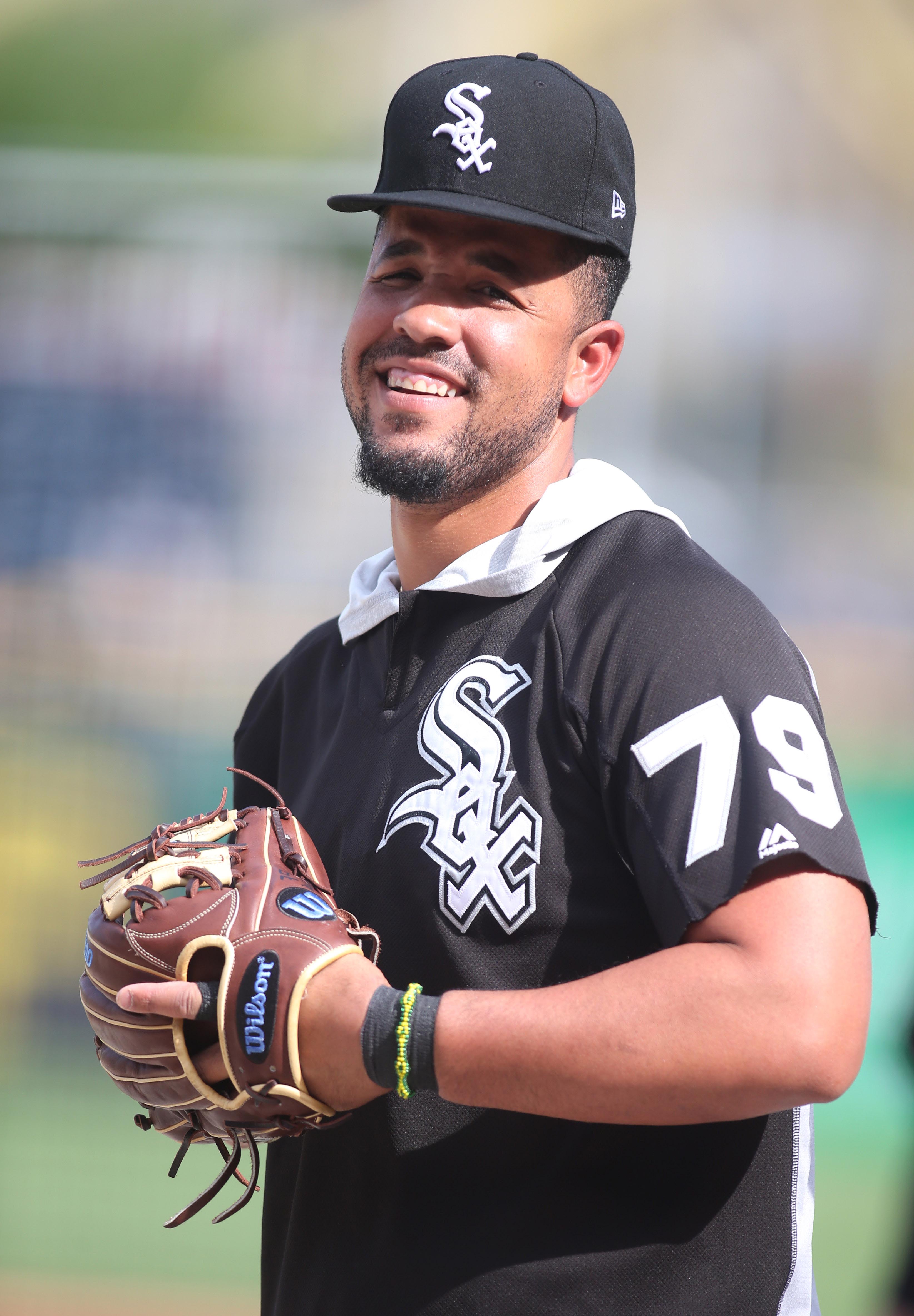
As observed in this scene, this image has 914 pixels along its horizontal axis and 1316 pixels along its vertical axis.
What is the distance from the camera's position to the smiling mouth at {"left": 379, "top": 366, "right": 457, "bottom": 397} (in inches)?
64.9

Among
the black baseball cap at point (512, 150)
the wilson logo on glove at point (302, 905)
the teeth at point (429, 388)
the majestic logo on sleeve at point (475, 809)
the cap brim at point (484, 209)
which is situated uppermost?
the black baseball cap at point (512, 150)

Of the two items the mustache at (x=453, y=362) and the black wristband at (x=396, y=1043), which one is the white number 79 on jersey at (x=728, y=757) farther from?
the mustache at (x=453, y=362)

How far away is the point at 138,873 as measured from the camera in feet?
4.77

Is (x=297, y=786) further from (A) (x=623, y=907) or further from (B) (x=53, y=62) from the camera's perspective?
(B) (x=53, y=62)

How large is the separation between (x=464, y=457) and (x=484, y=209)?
32 cm

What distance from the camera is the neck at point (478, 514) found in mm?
1703

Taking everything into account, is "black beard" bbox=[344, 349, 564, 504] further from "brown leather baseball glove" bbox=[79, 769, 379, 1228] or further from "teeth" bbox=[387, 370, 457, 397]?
"brown leather baseball glove" bbox=[79, 769, 379, 1228]

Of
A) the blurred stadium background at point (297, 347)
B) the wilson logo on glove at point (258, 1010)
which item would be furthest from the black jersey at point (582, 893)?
the blurred stadium background at point (297, 347)

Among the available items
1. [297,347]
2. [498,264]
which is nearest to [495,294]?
[498,264]

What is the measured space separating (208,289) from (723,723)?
3.93 metres

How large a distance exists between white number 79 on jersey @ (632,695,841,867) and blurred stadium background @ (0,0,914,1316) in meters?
3.37

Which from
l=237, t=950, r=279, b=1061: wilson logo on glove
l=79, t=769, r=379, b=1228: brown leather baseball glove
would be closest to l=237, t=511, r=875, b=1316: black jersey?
l=79, t=769, r=379, b=1228: brown leather baseball glove

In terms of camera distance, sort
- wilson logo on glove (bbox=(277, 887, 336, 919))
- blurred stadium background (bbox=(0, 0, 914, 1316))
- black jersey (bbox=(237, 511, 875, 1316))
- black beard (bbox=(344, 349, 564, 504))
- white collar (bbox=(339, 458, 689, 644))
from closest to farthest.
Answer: black jersey (bbox=(237, 511, 875, 1316)) → wilson logo on glove (bbox=(277, 887, 336, 919)) → white collar (bbox=(339, 458, 689, 644)) → black beard (bbox=(344, 349, 564, 504)) → blurred stadium background (bbox=(0, 0, 914, 1316))

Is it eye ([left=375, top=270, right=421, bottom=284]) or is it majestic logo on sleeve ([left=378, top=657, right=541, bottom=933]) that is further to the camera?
eye ([left=375, top=270, right=421, bottom=284])
